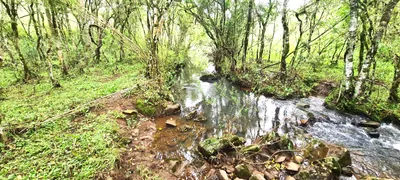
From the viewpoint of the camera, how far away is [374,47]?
23.5 ft

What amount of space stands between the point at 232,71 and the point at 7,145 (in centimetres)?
1282

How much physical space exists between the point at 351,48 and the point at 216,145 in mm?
6931

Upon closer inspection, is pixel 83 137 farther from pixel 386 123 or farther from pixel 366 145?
pixel 386 123

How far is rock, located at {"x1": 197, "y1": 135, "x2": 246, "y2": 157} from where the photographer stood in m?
4.97

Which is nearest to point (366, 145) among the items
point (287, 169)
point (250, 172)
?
point (287, 169)

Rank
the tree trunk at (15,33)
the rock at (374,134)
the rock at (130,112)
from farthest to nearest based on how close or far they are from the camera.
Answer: the tree trunk at (15,33) → the rock at (130,112) → the rock at (374,134)

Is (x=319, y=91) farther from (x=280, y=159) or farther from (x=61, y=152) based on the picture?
(x=61, y=152)

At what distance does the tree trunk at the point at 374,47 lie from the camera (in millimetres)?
6623

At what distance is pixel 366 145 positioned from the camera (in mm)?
5934

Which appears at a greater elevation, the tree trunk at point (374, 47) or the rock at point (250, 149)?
the tree trunk at point (374, 47)

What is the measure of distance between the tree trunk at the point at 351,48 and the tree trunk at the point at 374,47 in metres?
0.26

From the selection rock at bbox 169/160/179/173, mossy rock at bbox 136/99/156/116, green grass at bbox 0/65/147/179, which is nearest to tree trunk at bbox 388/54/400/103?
rock at bbox 169/160/179/173

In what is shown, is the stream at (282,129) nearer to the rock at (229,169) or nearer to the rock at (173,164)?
the rock at (173,164)

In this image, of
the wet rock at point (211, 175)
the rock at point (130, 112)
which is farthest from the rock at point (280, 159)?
the rock at point (130, 112)
